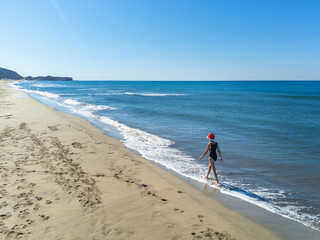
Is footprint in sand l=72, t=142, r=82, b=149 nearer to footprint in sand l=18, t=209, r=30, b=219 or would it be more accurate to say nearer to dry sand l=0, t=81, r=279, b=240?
dry sand l=0, t=81, r=279, b=240

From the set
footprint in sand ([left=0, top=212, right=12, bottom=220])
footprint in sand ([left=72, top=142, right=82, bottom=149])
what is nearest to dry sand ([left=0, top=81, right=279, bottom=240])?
footprint in sand ([left=0, top=212, right=12, bottom=220])

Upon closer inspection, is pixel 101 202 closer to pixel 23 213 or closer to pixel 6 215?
pixel 23 213

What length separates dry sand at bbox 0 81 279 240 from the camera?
4.58 metres

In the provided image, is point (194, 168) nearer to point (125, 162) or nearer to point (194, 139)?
point (125, 162)

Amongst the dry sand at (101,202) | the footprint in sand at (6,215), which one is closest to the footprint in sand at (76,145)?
the dry sand at (101,202)

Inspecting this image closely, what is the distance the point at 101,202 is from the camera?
223 inches

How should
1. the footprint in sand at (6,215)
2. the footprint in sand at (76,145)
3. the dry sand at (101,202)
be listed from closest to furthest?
the dry sand at (101,202), the footprint in sand at (6,215), the footprint in sand at (76,145)

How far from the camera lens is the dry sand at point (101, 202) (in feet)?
15.0

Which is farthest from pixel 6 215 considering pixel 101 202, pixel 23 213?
pixel 101 202

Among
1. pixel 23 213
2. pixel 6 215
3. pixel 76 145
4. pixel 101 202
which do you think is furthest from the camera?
pixel 76 145

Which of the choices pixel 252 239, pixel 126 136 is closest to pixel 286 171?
pixel 252 239

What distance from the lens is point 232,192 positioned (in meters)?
7.14

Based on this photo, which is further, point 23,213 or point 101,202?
point 101,202

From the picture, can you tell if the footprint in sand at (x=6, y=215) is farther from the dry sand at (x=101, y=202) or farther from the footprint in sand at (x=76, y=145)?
the footprint in sand at (x=76, y=145)
